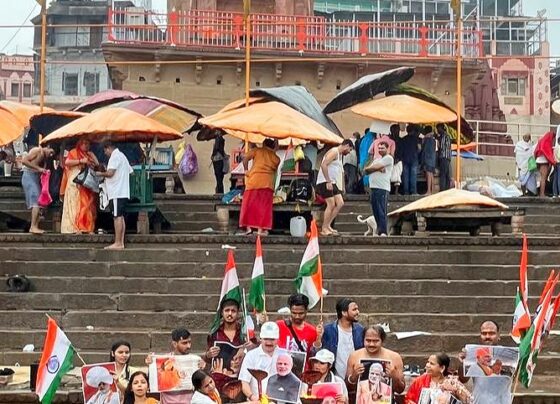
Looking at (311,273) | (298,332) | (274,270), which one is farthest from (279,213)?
(298,332)

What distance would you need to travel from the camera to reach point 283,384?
23.2 feet

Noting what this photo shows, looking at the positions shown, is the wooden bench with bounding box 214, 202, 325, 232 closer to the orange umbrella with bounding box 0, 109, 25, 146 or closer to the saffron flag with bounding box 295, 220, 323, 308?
the orange umbrella with bounding box 0, 109, 25, 146

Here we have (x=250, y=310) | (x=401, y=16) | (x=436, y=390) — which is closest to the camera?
(x=436, y=390)

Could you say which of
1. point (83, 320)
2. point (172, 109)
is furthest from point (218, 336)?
point (172, 109)

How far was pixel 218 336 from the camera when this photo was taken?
795cm

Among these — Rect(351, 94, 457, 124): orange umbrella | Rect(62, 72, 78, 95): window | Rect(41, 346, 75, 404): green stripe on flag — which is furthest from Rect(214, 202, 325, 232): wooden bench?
Rect(62, 72, 78, 95): window

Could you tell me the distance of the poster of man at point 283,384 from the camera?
7027mm

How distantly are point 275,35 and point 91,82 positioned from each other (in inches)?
1127

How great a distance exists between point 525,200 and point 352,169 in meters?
3.38

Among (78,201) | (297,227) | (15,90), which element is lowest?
(297,227)

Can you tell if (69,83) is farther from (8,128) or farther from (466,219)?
(466,219)

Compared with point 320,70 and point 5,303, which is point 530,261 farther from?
point 320,70

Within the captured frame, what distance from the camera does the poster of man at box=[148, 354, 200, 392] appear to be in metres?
7.00

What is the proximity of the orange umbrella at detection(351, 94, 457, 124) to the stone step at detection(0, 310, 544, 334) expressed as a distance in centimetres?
658
